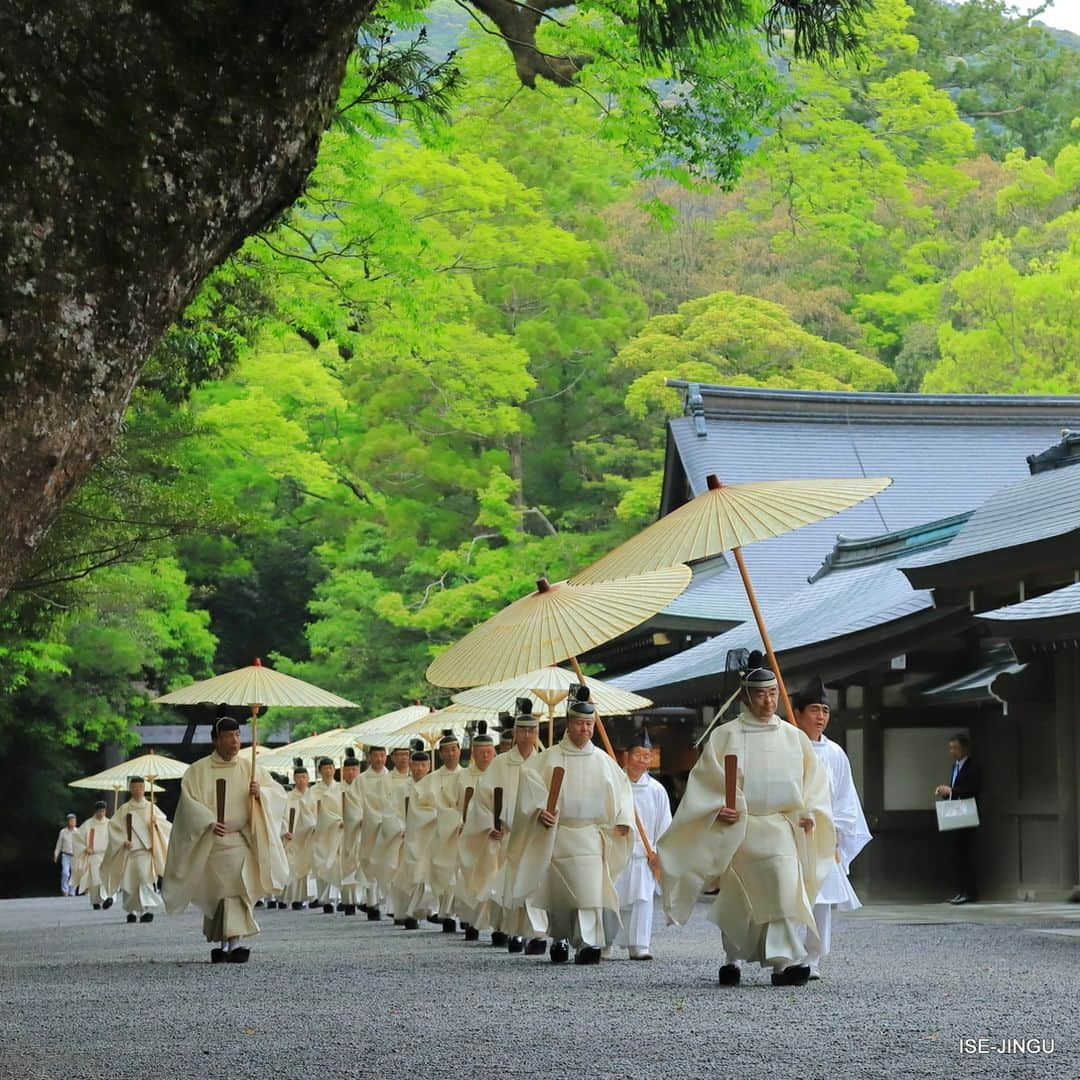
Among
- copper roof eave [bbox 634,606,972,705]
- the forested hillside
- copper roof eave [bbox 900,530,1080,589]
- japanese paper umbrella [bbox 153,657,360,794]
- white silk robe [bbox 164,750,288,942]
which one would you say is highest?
the forested hillside

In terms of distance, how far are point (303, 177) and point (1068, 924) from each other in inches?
397

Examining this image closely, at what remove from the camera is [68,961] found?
13.0 m

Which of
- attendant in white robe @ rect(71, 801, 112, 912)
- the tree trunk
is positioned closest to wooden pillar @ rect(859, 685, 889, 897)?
attendant in white robe @ rect(71, 801, 112, 912)

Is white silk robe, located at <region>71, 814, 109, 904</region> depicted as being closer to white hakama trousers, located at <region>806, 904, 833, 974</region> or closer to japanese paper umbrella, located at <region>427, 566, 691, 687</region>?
japanese paper umbrella, located at <region>427, 566, 691, 687</region>

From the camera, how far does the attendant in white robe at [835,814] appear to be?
946 centimetres

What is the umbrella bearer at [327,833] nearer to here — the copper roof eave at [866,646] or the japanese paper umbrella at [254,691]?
the japanese paper umbrella at [254,691]

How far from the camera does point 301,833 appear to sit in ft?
71.8

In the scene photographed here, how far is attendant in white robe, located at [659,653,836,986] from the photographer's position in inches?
344

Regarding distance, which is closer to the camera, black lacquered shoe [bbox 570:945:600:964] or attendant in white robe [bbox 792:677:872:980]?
attendant in white robe [bbox 792:677:872:980]

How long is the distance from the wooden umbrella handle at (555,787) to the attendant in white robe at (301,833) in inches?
402

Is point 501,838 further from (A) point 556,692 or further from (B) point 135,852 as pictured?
(B) point 135,852

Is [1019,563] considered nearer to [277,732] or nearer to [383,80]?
[383,80]

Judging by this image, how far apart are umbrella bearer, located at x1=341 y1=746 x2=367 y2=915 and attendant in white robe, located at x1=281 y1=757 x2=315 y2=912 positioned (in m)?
0.90

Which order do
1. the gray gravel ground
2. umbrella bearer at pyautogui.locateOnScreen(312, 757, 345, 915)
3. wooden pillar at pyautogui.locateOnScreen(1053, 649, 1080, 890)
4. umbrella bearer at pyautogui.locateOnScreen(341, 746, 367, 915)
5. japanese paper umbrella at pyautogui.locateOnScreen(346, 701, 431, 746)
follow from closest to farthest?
the gray gravel ground < wooden pillar at pyautogui.locateOnScreen(1053, 649, 1080, 890) < umbrella bearer at pyautogui.locateOnScreen(341, 746, 367, 915) < umbrella bearer at pyautogui.locateOnScreen(312, 757, 345, 915) < japanese paper umbrella at pyautogui.locateOnScreen(346, 701, 431, 746)
